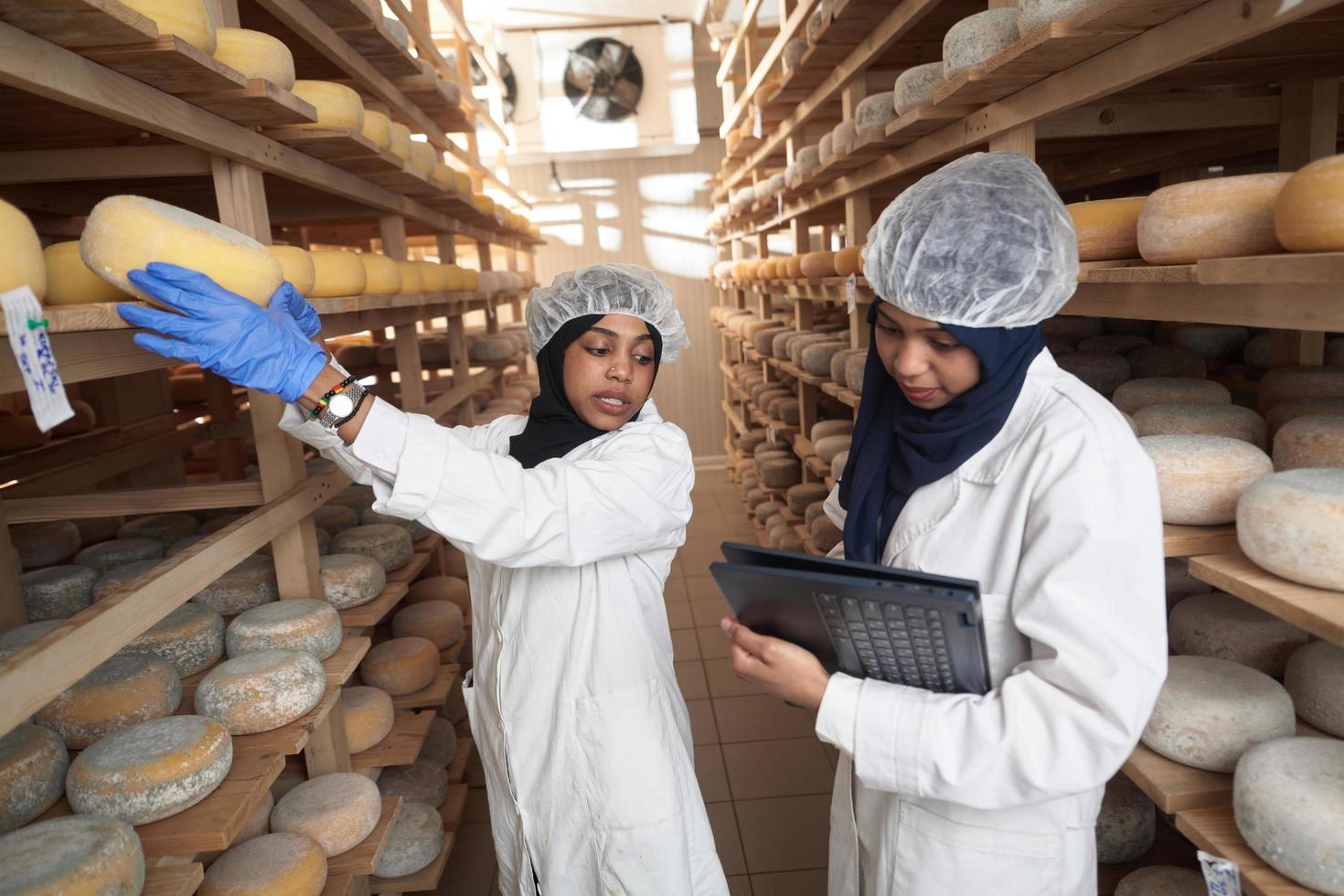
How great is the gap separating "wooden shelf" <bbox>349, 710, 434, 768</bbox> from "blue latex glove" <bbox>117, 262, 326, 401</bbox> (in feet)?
5.07

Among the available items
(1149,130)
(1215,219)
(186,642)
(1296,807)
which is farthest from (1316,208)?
(186,642)

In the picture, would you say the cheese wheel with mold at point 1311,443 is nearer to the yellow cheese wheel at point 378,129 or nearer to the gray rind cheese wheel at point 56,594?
the yellow cheese wheel at point 378,129

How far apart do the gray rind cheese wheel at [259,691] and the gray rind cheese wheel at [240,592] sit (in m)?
0.32

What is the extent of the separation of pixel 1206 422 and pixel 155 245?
2.06 meters

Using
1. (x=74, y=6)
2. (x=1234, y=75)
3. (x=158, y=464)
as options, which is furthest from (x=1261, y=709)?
(x=158, y=464)

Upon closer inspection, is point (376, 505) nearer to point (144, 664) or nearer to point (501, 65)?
point (144, 664)

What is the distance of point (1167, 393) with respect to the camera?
2229mm

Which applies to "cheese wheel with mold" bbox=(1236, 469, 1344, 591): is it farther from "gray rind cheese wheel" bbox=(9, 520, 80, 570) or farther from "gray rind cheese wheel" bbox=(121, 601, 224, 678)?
"gray rind cheese wheel" bbox=(9, 520, 80, 570)

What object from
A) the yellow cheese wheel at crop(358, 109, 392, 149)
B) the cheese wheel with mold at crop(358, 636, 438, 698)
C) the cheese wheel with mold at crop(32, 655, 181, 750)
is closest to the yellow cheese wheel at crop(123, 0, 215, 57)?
the yellow cheese wheel at crop(358, 109, 392, 149)

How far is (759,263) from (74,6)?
4.97 metres

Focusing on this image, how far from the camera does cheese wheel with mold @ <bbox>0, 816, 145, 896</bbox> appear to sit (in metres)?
1.23

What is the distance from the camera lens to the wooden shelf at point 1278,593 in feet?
4.11

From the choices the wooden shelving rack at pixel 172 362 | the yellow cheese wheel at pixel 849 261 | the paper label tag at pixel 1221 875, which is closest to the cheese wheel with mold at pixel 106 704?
the wooden shelving rack at pixel 172 362

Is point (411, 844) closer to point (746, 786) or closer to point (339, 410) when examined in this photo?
point (746, 786)
